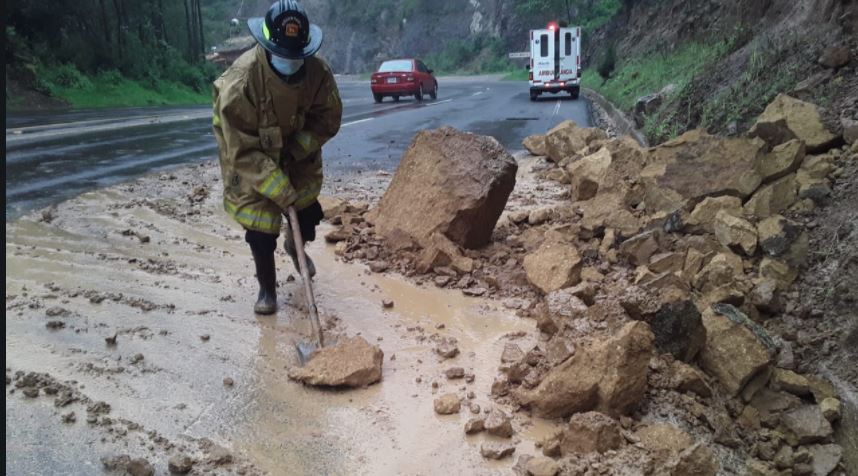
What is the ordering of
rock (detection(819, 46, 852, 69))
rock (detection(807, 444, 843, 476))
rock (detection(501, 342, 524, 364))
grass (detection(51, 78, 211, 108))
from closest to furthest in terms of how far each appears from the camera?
rock (detection(807, 444, 843, 476)) < rock (detection(501, 342, 524, 364)) < rock (detection(819, 46, 852, 69)) < grass (detection(51, 78, 211, 108))

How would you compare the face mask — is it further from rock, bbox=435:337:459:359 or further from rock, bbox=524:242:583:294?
rock, bbox=524:242:583:294

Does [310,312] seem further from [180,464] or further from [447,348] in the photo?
[180,464]

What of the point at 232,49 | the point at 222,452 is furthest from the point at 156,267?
the point at 232,49

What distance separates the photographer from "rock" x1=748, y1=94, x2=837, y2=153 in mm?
4605

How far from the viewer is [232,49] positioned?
4984cm

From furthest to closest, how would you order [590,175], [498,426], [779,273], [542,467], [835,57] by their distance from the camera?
[590,175] → [835,57] → [779,273] → [498,426] → [542,467]

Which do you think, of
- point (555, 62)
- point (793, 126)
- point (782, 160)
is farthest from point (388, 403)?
point (555, 62)

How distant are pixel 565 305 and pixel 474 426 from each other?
1.06 metres

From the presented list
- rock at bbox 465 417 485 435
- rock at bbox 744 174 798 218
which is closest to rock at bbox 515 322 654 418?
rock at bbox 465 417 485 435

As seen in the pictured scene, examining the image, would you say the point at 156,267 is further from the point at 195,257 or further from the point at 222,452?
the point at 222,452

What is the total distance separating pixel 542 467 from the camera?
8.21ft

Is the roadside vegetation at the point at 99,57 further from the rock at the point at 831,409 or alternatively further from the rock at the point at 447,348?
the rock at the point at 831,409

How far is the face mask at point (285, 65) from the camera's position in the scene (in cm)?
345

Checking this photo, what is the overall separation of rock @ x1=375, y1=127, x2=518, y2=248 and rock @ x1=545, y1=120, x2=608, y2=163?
10.8ft
